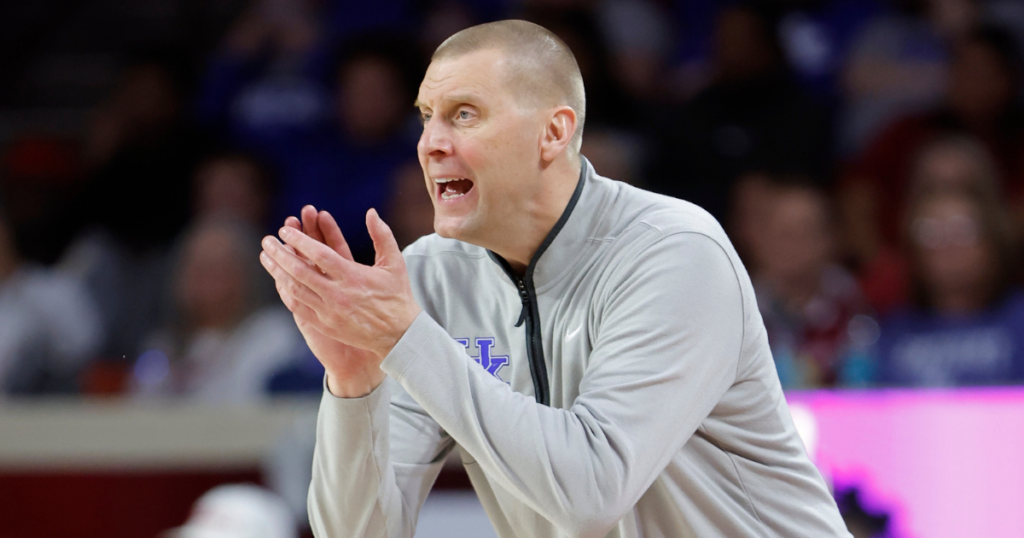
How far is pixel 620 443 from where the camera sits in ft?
5.90

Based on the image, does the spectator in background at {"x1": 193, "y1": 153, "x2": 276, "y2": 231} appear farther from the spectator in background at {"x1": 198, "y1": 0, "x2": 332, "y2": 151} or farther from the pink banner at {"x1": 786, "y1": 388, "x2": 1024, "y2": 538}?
the pink banner at {"x1": 786, "y1": 388, "x2": 1024, "y2": 538}

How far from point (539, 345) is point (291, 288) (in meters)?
0.51

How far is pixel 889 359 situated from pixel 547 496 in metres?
3.12

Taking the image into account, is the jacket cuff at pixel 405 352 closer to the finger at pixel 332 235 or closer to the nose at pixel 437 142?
the finger at pixel 332 235

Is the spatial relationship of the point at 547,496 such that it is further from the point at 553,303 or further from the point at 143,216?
the point at 143,216

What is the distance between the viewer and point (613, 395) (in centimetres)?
184

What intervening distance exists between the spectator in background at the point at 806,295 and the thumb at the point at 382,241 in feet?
9.01

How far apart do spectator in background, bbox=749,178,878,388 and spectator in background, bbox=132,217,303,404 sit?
1.90m

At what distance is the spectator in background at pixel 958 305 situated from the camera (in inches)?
178

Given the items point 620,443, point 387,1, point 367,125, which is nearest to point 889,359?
point 367,125

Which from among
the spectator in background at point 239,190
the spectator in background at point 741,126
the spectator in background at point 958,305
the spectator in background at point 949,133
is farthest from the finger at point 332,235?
the spectator in background at point 239,190

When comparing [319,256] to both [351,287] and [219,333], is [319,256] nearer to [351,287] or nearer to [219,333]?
[351,287]

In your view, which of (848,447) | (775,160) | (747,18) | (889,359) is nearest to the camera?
(848,447)

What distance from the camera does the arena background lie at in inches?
166
